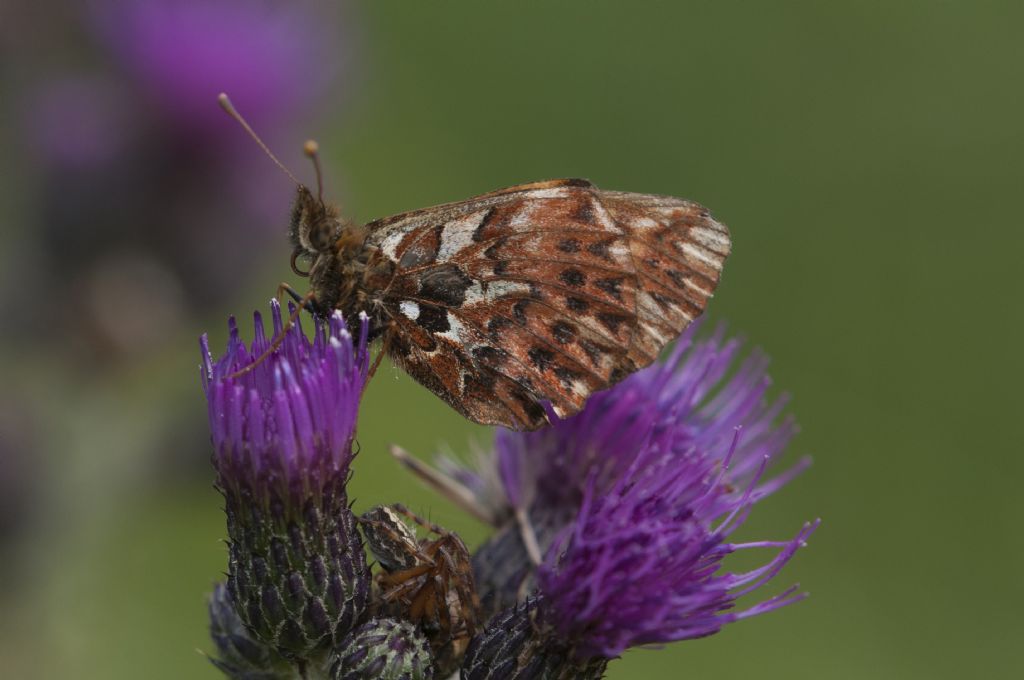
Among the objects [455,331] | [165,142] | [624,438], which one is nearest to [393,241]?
[455,331]

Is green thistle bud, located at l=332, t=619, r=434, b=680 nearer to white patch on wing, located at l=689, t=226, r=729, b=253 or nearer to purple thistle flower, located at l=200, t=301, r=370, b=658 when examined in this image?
purple thistle flower, located at l=200, t=301, r=370, b=658

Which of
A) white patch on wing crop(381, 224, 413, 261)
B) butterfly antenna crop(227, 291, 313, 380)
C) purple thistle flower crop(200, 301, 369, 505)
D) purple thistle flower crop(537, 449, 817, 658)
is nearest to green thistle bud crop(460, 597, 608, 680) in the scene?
purple thistle flower crop(537, 449, 817, 658)

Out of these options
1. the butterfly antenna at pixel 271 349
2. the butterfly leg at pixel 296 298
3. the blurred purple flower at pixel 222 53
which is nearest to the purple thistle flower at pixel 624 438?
the butterfly leg at pixel 296 298

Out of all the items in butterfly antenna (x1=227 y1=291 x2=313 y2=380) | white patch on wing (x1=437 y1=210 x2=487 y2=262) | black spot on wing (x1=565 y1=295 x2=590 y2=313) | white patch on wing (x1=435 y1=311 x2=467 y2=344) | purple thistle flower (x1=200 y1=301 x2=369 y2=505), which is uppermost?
white patch on wing (x1=437 y1=210 x2=487 y2=262)

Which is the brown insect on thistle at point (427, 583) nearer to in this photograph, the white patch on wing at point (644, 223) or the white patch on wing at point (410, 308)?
the white patch on wing at point (410, 308)

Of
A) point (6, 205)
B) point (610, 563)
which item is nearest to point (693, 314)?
point (610, 563)

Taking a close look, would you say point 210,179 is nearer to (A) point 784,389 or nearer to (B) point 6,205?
(B) point 6,205

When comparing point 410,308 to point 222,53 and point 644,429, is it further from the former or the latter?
point 222,53
